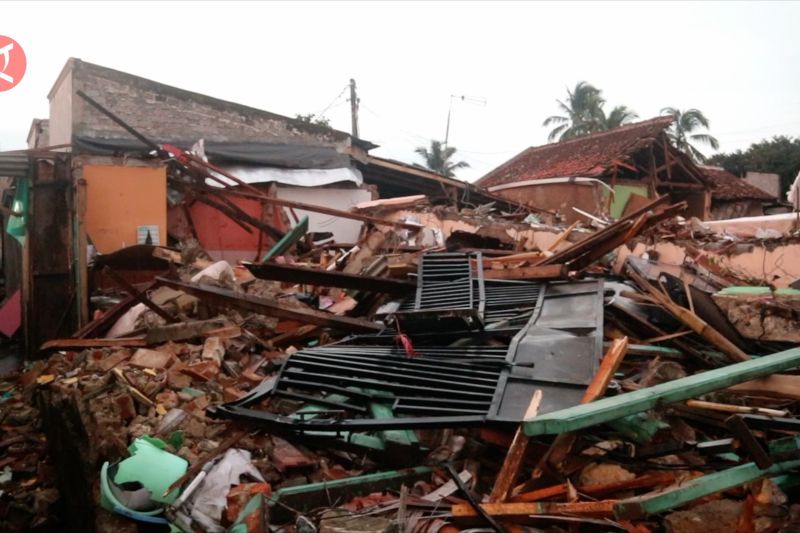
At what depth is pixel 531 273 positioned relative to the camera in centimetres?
525

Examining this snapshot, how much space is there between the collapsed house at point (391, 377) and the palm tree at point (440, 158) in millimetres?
23597

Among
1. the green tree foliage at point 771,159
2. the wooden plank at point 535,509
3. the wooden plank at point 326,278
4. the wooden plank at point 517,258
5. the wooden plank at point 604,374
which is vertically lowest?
the wooden plank at point 535,509

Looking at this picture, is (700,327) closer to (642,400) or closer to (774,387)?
(774,387)

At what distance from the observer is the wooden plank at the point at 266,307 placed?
5.07m

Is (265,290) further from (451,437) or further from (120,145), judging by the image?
(120,145)

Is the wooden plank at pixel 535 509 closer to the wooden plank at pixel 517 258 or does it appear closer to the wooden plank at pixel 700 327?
the wooden plank at pixel 700 327

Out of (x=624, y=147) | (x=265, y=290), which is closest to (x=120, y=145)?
(x=265, y=290)

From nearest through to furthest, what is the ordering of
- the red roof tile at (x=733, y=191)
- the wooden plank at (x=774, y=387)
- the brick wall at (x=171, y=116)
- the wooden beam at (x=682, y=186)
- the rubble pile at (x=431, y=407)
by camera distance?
the rubble pile at (x=431, y=407) → the wooden plank at (x=774, y=387) → the brick wall at (x=171, y=116) → the wooden beam at (x=682, y=186) → the red roof tile at (x=733, y=191)

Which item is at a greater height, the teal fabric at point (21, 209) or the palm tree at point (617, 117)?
the palm tree at point (617, 117)

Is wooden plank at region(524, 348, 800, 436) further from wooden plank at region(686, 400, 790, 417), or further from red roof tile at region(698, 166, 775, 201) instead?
red roof tile at region(698, 166, 775, 201)

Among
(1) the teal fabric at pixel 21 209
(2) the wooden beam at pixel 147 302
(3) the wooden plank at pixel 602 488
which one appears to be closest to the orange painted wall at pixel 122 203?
(1) the teal fabric at pixel 21 209

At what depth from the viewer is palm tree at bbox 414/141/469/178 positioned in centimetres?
3203

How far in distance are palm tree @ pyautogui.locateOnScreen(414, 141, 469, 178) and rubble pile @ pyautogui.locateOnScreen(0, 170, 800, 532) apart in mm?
26581

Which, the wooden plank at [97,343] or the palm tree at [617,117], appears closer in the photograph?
the wooden plank at [97,343]
